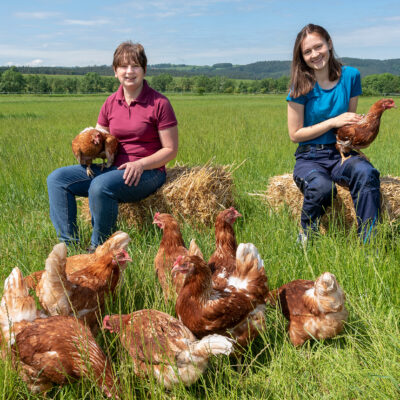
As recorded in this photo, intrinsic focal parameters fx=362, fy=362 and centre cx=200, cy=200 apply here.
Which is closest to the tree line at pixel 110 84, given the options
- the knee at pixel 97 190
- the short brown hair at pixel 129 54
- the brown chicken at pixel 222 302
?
the short brown hair at pixel 129 54

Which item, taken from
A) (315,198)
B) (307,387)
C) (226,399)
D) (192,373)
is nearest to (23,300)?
(192,373)

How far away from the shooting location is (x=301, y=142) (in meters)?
3.78

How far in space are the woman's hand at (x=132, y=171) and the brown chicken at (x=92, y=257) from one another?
3.34 ft

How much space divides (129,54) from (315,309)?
286cm

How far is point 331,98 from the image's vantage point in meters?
3.64

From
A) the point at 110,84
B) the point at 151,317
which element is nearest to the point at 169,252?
the point at 151,317

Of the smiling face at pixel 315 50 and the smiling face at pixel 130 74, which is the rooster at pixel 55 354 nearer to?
the smiling face at pixel 130 74

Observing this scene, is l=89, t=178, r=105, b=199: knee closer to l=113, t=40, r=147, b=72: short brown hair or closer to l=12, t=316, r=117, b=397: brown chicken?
l=113, t=40, r=147, b=72: short brown hair

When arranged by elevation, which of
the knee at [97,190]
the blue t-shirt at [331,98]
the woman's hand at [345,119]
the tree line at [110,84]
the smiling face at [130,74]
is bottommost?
the knee at [97,190]

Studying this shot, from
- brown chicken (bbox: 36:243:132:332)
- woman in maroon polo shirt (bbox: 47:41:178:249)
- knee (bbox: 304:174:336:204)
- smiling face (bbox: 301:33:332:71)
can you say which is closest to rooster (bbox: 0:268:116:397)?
brown chicken (bbox: 36:243:132:332)

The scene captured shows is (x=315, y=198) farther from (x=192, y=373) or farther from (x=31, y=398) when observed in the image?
(x=31, y=398)

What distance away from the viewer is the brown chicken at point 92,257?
8.26 ft

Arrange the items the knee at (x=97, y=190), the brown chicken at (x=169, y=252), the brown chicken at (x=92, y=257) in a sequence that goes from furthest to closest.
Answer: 1. the knee at (x=97, y=190)
2. the brown chicken at (x=169, y=252)
3. the brown chicken at (x=92, y=257)

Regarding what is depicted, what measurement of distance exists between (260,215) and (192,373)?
254cm
